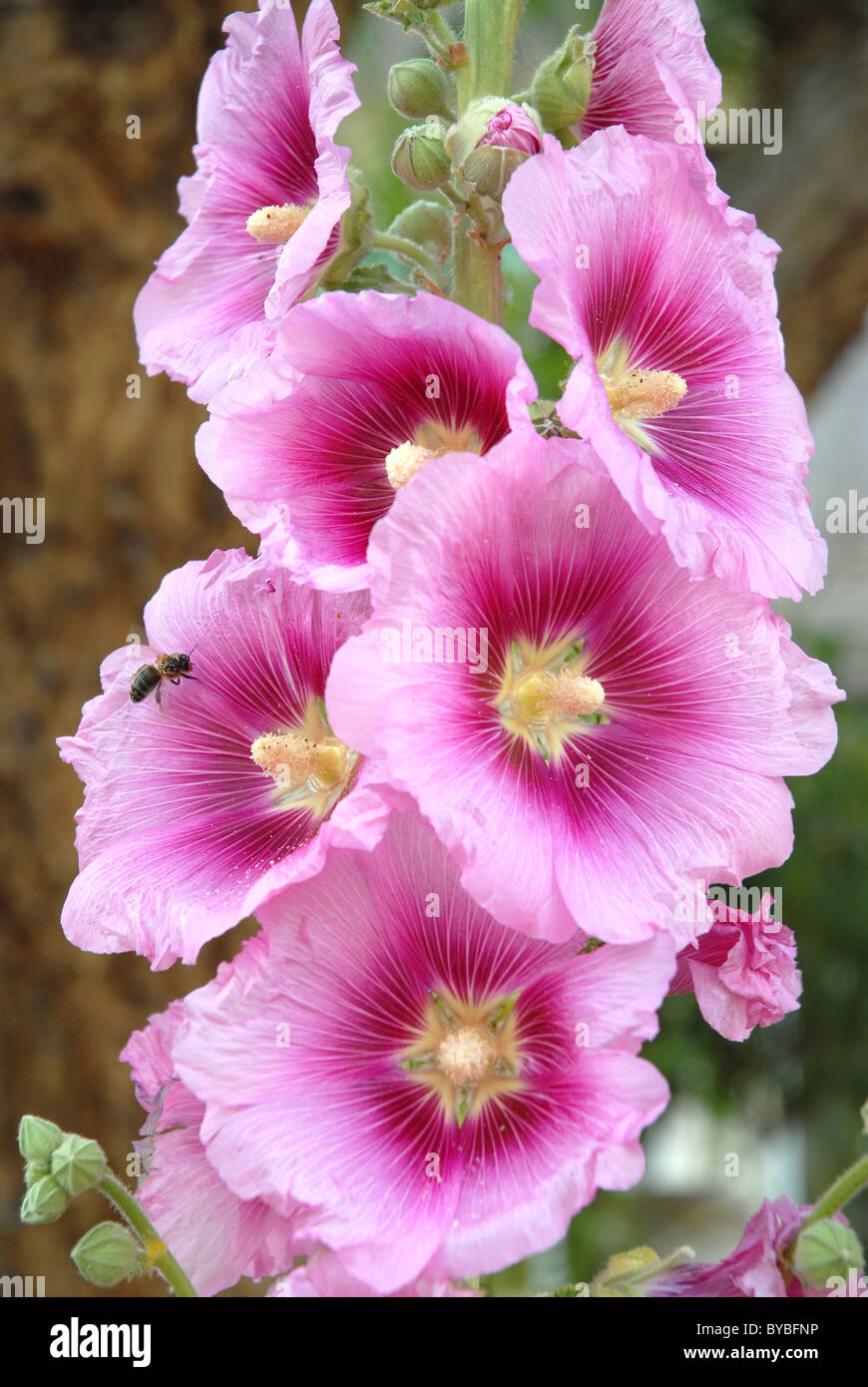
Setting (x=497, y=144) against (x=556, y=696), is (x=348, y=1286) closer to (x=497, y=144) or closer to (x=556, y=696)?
(x=556, y=696)

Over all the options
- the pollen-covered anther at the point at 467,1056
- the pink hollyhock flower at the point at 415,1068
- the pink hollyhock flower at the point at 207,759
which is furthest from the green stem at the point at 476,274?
the pollen-covered anther at the point at 467,1056

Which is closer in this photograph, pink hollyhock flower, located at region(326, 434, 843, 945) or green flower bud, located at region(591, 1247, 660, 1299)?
pink hollyhock flower, located at region(326, 434, 843, 945)

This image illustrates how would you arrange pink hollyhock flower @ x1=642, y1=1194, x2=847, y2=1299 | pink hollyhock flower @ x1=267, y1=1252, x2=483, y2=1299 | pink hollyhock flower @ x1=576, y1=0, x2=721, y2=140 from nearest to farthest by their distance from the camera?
pink hollyhock flower @ x1=267, y1=1252, x2=483, y2=1299 → pink hollyhock flower @ x1=642, y1=1194, x2=847, y2=1299 → pink hollyhock flower @ x1=576, y1=0, x2=721, y2=140

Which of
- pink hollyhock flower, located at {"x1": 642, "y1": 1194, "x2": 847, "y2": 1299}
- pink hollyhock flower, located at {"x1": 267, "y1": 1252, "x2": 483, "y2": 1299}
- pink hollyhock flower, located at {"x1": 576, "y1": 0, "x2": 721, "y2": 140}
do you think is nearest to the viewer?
pink hollyhock flower, located at {"x1": 267, "y1": 1252, "x2": 483, "y2": 1299}

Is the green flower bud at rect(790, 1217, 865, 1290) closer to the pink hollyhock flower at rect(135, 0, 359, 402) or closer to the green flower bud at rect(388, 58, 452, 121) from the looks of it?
the pink hollyhock flower at rect(135, 0, 359, 402)

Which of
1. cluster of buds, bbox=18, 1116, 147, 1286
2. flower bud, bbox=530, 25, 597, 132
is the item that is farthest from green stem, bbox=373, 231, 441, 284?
cluster of buds, bbox=18, 1116, 147, 1286

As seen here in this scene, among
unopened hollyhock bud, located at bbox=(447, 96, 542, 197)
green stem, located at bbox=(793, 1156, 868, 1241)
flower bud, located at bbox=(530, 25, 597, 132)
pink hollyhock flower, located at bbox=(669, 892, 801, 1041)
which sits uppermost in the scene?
flower bud, located at bbox=(530, 25, 597, 132)

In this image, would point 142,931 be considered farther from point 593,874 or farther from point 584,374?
point 584,374
